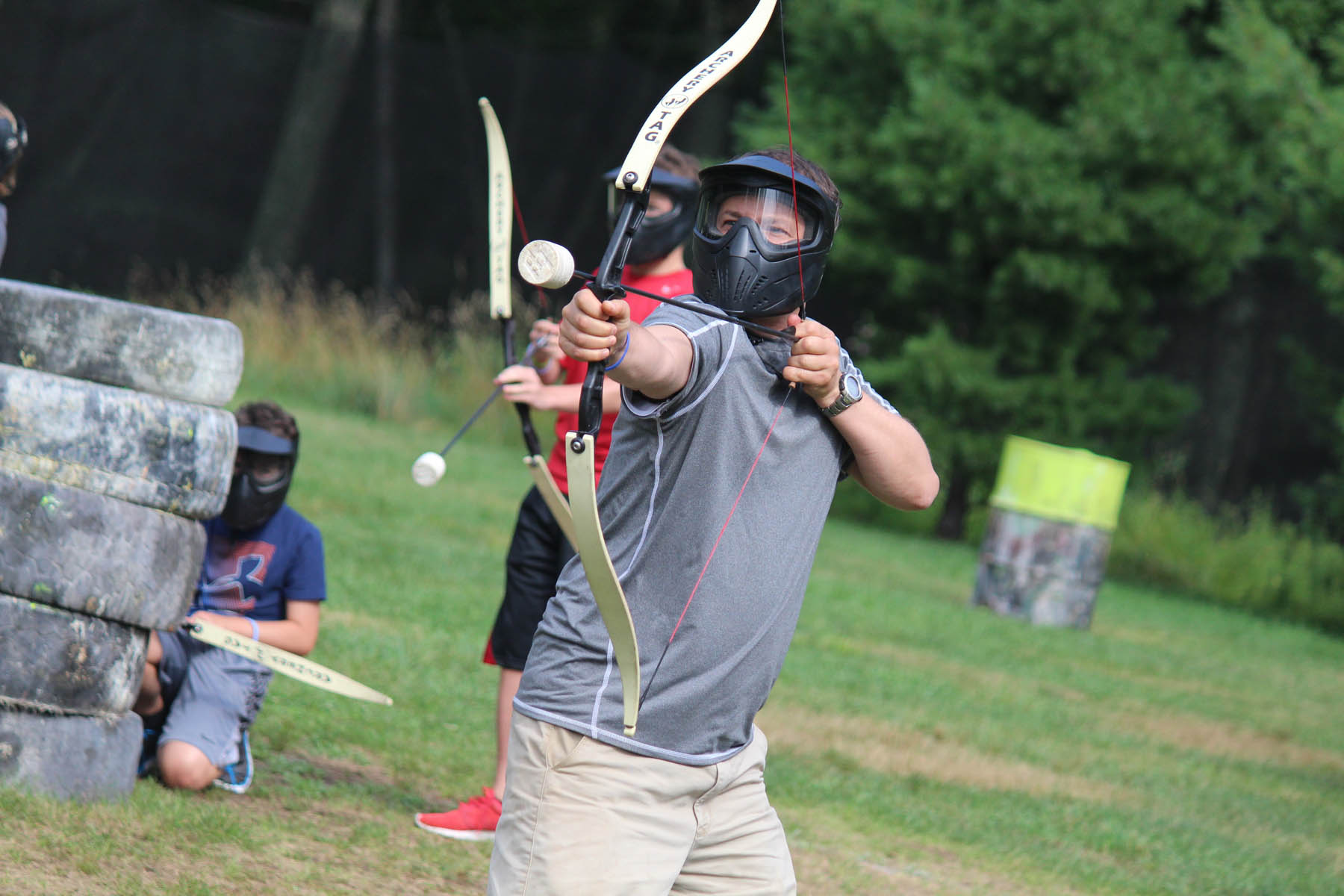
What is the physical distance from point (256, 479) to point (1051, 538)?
7327 millimetres

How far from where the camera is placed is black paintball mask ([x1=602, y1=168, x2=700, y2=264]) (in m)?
4.25

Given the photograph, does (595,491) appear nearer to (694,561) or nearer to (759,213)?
(694,561)

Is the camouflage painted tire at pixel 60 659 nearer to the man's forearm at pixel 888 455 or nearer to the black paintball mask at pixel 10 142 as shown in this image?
the black paintball mask at pixel 10 142

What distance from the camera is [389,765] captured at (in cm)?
493

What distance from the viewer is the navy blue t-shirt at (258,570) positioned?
4.35 m

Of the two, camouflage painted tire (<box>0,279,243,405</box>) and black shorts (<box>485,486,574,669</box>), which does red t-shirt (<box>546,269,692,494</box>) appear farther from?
Result: camouflage painted tire (<box>0,279,243,405</box>)

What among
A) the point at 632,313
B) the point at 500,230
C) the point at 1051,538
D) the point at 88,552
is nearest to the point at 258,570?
the point at 88,552

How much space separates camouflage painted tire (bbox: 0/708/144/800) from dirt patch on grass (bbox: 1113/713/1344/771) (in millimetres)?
5125

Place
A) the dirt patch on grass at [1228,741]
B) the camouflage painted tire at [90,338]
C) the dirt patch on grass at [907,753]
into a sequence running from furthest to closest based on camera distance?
the dirt patch on grass at [1228,741] → the dirt patch on grass at [907,753] → the camouflage painted tire at [90,338]

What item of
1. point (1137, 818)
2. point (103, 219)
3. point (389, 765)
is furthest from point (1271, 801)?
point (103, 219)

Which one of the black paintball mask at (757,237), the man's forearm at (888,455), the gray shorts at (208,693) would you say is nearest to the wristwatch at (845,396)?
the man's forearm at (888,455)

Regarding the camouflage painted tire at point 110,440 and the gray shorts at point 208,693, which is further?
the gray shorts at point 208,693

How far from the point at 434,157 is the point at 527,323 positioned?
3152mm

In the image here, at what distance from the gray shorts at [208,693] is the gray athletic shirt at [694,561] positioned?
191 cm
